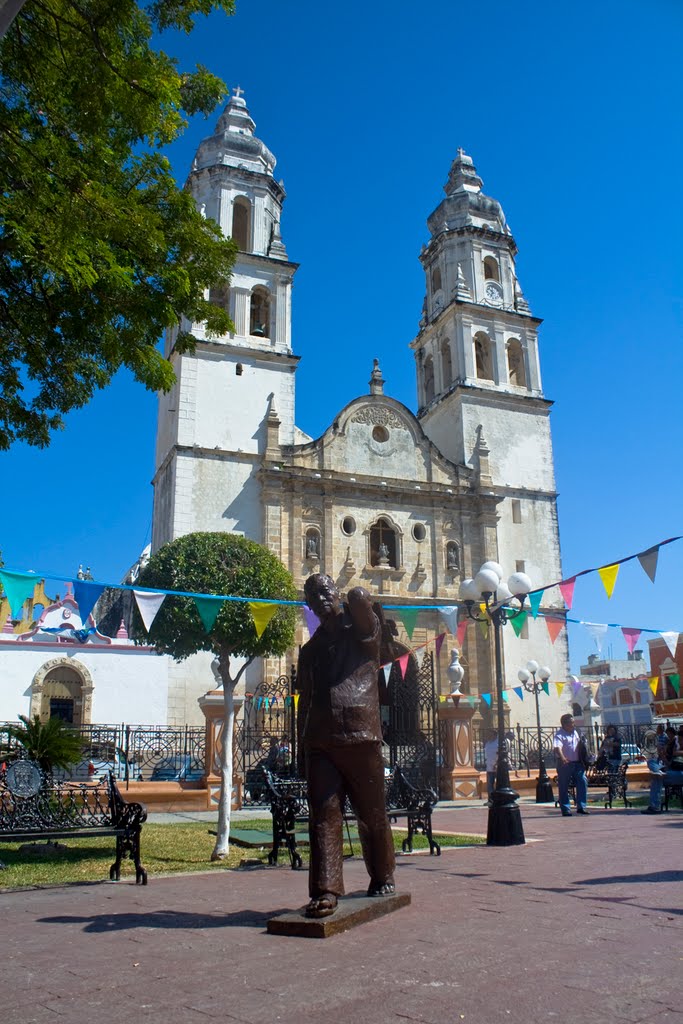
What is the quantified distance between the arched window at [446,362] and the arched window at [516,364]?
247 cm

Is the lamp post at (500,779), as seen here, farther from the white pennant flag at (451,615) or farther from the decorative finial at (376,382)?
the decorative finial at (376,382)

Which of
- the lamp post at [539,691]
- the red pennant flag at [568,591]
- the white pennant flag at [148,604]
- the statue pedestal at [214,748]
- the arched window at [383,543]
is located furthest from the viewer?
the arched window at [383,543]

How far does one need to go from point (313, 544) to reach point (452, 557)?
5255 mm

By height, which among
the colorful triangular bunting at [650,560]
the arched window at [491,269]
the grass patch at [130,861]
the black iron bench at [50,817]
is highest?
the arched window at [491,269]

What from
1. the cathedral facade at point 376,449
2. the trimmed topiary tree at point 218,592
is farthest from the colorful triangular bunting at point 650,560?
the cathedral facade at point 376,449

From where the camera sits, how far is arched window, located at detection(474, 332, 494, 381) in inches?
1257

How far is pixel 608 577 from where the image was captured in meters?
10.3

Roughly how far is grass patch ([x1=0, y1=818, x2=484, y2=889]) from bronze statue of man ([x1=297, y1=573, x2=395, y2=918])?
10.3 feet

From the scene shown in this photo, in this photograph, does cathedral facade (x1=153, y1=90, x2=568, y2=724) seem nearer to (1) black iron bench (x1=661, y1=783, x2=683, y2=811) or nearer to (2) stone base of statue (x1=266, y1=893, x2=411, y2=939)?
(1) black iron bench (x1=661, y1=783, x2=683, y2=811)

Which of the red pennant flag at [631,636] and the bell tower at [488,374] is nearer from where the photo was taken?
the red pennant flag at [631,636]

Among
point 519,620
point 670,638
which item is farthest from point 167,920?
point 670,638

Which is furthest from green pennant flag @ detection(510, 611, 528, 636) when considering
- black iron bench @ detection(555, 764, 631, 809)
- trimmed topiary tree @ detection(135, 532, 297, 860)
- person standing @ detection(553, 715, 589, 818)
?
trimmed topiary tree @ detection(135, 532, 297, 860)

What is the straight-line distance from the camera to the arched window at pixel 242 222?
29594 mm

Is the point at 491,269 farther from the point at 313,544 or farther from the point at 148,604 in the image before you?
the point at 148,604
